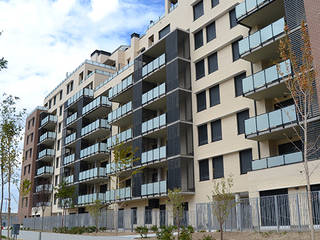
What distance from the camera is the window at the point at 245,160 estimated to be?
25.5 metres

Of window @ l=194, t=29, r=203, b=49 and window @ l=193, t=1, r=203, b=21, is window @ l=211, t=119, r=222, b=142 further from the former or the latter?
window @ l=193, t=1, r=203, b=21

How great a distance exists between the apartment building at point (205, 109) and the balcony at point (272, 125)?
65 millimetres

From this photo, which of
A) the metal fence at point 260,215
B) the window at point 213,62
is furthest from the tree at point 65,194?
the window at point 213,62

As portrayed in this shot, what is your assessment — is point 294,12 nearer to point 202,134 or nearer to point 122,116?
point 202,134

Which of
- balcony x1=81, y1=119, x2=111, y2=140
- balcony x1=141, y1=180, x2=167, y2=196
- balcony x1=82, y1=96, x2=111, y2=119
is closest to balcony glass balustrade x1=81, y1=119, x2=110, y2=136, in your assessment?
balcony x1=81, y1=119, x2=111, y2=140

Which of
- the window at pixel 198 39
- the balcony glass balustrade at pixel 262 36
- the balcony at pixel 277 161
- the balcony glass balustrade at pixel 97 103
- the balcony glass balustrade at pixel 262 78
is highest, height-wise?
the window at pixel 198 39

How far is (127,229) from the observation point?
31422 mm

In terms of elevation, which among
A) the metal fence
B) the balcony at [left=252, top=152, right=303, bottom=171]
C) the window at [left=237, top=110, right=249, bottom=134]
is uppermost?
the window at [left=237, top=110, right=249, bottom=134]

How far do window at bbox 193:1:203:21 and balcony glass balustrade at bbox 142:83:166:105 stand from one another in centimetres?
667

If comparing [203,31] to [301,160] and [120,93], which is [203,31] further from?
[301,160]

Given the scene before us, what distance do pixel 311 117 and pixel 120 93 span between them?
23.0m

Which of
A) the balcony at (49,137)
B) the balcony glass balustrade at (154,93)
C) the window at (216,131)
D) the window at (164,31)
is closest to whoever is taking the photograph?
the window at (216,131)

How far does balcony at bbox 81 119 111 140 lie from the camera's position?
43.4 m

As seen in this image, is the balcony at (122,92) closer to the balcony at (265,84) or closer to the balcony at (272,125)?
the balcony at (265,84)
